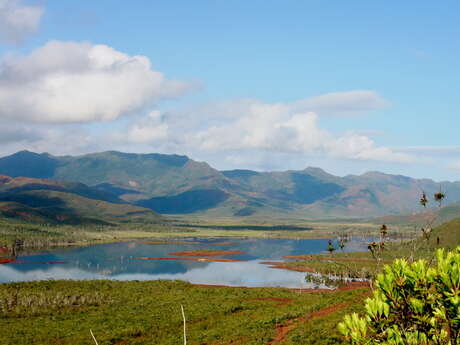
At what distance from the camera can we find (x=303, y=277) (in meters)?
165

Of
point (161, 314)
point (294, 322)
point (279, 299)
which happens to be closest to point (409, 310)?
point (294, 322)

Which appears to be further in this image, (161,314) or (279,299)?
(279,299)

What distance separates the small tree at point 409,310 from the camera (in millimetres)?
14242

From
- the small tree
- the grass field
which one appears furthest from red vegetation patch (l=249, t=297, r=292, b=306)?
the small tree

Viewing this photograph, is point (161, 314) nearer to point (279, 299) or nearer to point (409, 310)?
point (279, 299)

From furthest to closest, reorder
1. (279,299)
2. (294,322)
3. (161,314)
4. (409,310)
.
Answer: (279,299)
(161,314)
(294,322)
(409,310)

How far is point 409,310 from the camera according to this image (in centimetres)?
1549

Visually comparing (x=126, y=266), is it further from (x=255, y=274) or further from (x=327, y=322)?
(x=327, y=322)

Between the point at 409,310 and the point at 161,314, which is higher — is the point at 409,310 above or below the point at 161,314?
above

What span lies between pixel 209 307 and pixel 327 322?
34.8 m

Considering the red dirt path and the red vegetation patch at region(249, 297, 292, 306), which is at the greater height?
the red dirt path

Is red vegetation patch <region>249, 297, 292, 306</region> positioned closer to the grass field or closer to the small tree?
the grass field

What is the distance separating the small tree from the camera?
14.2 meters

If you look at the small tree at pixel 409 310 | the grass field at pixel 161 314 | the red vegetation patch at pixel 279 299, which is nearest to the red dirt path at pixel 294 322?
the grass field at pixel 161 314
